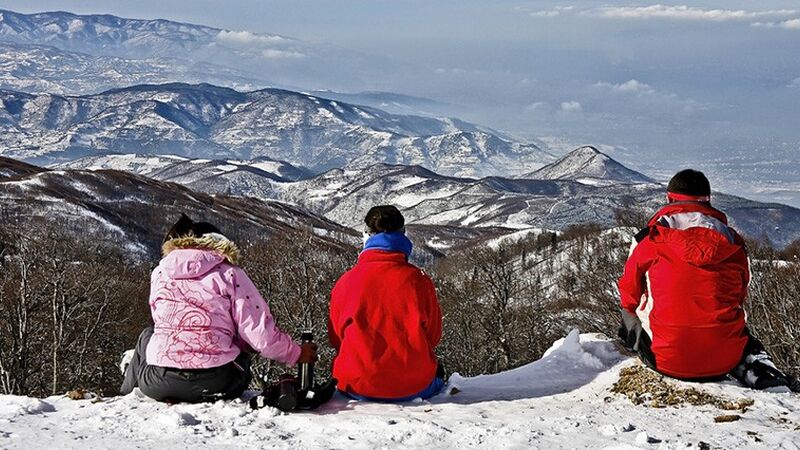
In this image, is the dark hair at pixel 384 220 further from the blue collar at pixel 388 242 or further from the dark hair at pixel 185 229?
the dark hair at pixel 185 229

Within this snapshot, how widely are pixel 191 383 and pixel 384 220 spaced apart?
8.87 feet

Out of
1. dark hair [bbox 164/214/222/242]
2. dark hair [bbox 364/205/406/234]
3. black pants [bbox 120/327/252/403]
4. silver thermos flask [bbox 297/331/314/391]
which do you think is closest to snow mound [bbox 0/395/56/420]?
black pants [bbox 120/327/252/403]

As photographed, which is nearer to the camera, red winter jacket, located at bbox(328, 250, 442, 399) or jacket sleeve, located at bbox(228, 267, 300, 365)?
jacket sleeve, located at bbox(228, 267, 300, 365)

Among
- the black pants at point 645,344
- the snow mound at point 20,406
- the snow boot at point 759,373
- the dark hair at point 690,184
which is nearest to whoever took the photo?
the snow mound at point 20,406

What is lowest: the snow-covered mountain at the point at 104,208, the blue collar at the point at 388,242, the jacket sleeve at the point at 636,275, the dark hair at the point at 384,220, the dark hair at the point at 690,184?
the snow-covered mountain at the point at 104,208

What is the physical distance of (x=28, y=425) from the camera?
21.9ft

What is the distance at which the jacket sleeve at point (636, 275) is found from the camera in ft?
27.0

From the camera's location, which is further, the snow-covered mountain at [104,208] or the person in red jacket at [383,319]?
the snow-covered mountain at [104,208]

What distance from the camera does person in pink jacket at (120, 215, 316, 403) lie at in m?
7.32

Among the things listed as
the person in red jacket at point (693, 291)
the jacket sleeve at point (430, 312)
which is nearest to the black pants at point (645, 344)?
the person in red jacket at point (693, 291)

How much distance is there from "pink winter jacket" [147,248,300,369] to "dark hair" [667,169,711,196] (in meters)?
4.81

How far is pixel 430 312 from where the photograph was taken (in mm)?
7906

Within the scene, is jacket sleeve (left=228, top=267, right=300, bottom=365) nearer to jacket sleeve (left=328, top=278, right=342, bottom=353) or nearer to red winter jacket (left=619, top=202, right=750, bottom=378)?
jacket sleeve (left=328, top=278, right=342, bottom=353)

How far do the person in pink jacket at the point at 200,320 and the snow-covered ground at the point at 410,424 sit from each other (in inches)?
10.0
